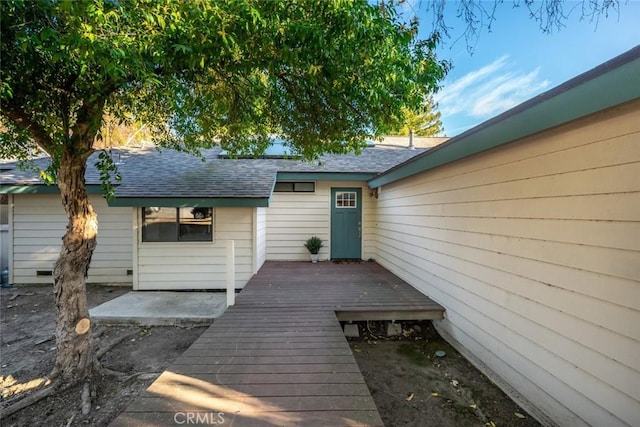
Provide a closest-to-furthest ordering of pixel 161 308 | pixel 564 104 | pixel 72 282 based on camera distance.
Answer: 1. pixel 564 104
2. pixel 72 282
3. pixel 161 308

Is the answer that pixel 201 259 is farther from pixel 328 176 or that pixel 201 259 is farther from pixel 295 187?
pixel 328 176

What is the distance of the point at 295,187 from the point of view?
26.1 feet

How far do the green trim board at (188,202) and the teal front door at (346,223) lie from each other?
2752 mm

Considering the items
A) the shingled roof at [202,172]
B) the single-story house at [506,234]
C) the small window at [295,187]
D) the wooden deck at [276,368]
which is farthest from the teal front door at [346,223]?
the wooden deck at [276,368]

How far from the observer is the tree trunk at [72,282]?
306 cm

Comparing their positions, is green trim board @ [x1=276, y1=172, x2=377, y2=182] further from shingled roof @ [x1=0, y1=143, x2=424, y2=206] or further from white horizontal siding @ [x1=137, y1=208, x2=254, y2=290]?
white horizontal siding @ [x1=137, y1=208, x2=254, y2=290]

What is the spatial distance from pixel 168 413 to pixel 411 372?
2.61 meters

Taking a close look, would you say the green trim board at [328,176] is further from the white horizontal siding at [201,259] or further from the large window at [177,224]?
the large window at [177,224]

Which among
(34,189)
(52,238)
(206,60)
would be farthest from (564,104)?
(52,238)

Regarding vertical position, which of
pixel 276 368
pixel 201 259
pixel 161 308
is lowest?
pixel 161 308

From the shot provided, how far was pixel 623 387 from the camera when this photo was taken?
1803 millimetres

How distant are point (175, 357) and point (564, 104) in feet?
15.5

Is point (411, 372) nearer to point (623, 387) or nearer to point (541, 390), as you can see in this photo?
point (541, 390)

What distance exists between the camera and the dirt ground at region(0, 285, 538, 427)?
8.49 ft
